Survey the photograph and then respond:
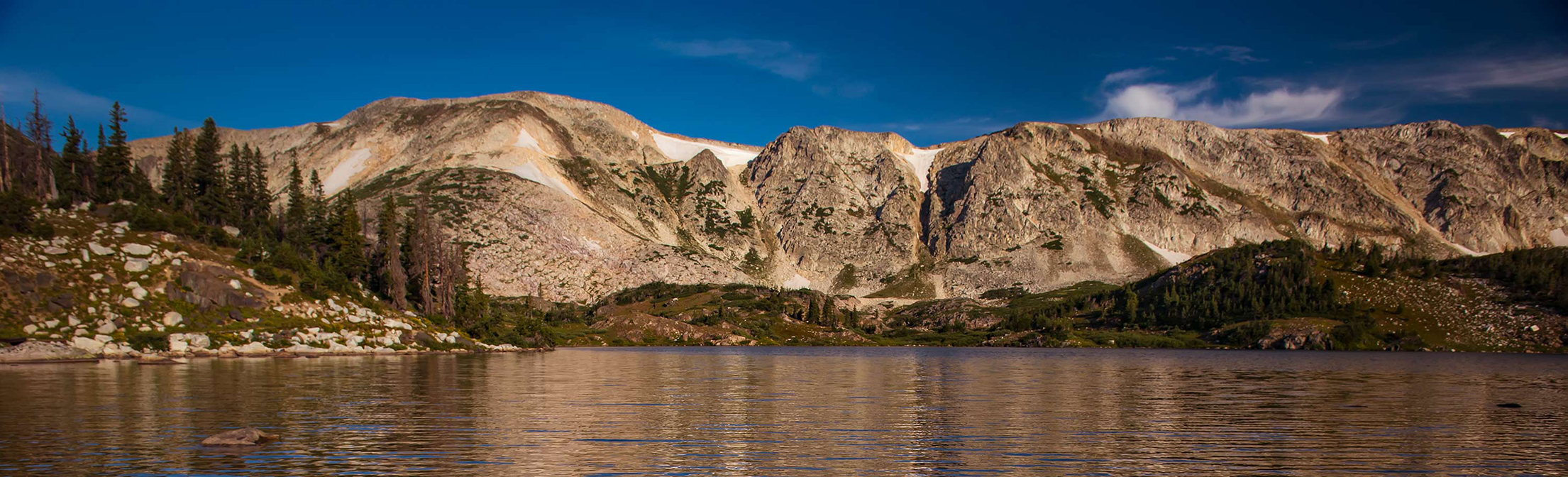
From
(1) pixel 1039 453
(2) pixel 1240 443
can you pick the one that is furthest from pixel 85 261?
(2) pixel 1240 443

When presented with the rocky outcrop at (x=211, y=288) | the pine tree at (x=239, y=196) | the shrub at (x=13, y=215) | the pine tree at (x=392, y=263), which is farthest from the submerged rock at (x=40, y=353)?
the pine tree at (x=392, y=263)

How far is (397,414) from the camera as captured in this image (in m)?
41.6

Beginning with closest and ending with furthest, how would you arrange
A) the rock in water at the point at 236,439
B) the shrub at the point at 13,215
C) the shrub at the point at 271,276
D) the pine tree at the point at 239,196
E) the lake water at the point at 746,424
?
the lake water at the point at 746,424 < the rock in water at the point at 236,439 < the shrub at the point at 13,215 < the shrub at the point at 271,276 < the pine tree at the point at 239,196

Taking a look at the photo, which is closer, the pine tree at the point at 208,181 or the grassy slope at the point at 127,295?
the grassy slope at the point at 127,295

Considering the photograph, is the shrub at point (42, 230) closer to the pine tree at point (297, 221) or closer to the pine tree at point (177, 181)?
the pine tree at point (177, 181)

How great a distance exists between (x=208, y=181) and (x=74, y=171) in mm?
15104

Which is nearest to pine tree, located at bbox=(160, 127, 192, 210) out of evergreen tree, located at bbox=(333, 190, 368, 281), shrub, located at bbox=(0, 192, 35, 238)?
evergreen tree, located at bbox=(333, 190, 368, 281)

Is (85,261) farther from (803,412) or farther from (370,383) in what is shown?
(803,412)

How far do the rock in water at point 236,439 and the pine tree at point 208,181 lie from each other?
339 feet

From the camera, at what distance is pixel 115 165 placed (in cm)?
11750

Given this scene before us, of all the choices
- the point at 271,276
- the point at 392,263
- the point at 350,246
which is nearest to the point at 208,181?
the point at 350,246

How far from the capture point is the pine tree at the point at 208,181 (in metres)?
118

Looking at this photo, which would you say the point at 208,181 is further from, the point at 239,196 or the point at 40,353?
the point at 40,353

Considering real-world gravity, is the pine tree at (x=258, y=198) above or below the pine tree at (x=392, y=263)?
above
